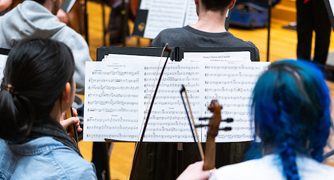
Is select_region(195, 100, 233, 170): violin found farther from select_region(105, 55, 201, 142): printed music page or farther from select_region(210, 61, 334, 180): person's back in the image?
select_region(105, 55, 201, 142): printed music page

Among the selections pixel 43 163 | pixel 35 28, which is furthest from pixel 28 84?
pixel 35 28

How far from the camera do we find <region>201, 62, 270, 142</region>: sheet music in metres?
1.35

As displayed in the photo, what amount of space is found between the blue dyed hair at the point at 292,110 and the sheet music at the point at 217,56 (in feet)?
1.80

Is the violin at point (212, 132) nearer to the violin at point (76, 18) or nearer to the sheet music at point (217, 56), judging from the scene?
the sheet music at point (217, 56)

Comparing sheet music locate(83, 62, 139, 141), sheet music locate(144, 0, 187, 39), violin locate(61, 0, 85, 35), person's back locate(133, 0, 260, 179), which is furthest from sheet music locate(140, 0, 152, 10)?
violin locate(61, 0, 85, 35)

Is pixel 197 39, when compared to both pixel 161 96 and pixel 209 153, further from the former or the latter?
pixel 209 153

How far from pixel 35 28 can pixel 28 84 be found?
2.91 ft

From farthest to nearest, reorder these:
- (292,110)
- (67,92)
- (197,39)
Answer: (197,39), (67,92), (292,110)

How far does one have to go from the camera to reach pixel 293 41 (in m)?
4.51

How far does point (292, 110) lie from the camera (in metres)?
0.81

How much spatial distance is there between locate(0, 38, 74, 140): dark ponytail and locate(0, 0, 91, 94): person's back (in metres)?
0.81

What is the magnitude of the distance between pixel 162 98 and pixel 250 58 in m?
0.36

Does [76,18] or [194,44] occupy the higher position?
[194,44]

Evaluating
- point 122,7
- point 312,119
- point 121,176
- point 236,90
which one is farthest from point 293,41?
point 312,119
